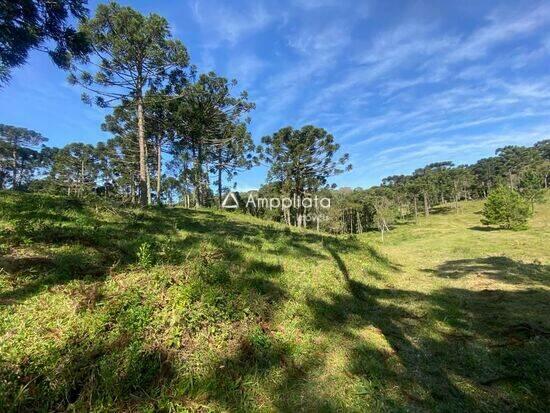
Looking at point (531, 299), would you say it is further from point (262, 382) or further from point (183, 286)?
point (183, 286)

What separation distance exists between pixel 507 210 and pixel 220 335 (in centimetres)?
5046

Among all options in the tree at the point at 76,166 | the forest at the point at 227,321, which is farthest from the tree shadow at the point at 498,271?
the tree at the point at 76,166

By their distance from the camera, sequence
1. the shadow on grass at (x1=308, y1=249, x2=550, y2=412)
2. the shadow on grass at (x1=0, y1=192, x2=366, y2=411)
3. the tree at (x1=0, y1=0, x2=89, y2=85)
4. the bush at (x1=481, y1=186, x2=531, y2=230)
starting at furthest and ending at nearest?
1. the bush at (x1=481, y1=186, x2=531, y2=230)
2. the tree at (x1=0, y1=0, x2=89, y2=85)
3. the shadow on grass at (x1=308, y1=249, x2=550, y2=412)
4. the shadow on grass at (x1=0, y1=192, x2=366, y2=411)

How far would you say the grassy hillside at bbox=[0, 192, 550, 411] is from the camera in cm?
365

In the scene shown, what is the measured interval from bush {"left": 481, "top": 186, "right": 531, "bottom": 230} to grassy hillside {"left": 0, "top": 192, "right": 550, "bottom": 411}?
4242cm

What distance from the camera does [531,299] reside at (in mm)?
8492

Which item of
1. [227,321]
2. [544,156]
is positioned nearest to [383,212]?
[227,321]

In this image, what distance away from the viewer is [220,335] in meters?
4.76

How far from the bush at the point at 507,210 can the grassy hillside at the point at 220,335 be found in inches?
1670

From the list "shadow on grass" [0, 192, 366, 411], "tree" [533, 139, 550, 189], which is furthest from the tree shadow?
"tree" [533, 139, 550, 189]

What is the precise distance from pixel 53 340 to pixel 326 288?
570 cm

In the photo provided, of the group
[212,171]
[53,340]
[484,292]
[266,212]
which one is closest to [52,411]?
[53,340]

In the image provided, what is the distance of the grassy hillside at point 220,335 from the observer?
12.0 feet

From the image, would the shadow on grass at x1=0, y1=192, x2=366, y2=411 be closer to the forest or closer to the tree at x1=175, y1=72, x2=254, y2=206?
the forest
